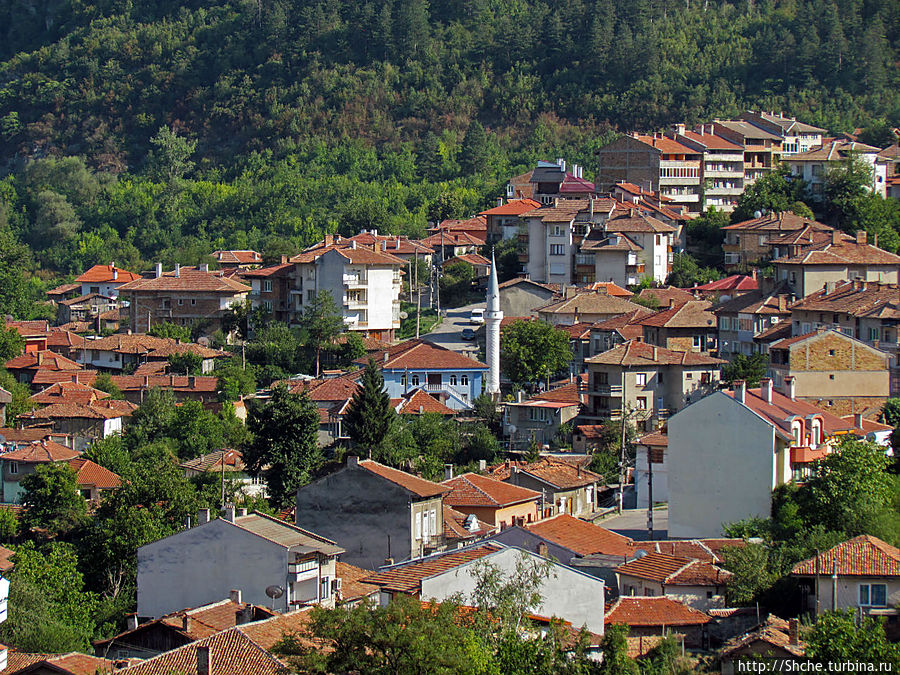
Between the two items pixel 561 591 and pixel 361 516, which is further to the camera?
pixel 361 516

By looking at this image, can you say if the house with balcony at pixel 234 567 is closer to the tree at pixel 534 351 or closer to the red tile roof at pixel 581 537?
the red tile roof at pixel 581 537

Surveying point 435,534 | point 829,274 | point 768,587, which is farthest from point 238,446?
point 768,587

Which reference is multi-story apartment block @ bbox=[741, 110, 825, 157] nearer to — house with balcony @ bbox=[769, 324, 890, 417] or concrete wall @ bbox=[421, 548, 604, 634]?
house with balcony @ bbox=[769, 324, 890, 417]

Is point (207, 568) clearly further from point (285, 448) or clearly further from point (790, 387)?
point (790, 387)

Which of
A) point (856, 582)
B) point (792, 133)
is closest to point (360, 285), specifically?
point (792, 133)

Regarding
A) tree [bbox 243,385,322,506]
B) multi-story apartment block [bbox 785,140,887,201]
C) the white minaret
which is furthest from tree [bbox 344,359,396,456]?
multi-story apartment block [bbox 785,140,887,201]

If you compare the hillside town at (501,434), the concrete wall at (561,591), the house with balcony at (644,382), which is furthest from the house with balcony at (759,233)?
the concrete wall at (561,591)

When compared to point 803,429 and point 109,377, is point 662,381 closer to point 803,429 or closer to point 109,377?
point 803,429
